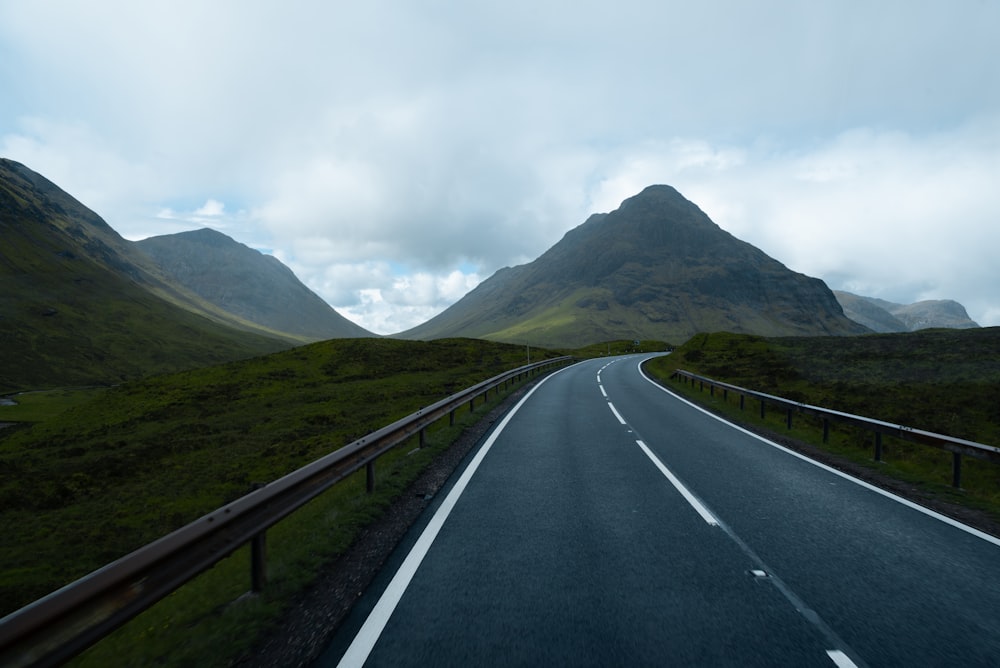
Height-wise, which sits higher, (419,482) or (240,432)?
(419,482)

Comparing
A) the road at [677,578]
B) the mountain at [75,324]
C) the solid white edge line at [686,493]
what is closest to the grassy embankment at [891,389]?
the road at [677,578]

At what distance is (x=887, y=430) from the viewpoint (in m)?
8.78

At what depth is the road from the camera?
3.12 metres

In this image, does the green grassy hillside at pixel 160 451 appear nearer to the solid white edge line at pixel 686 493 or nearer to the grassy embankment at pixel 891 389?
the solid white edge line at pixel 686 493

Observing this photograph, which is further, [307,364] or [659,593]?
[307,364]

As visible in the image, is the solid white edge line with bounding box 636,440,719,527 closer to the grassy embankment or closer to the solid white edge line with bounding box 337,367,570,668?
the solid white edge line with bounding box 337,367,570,668

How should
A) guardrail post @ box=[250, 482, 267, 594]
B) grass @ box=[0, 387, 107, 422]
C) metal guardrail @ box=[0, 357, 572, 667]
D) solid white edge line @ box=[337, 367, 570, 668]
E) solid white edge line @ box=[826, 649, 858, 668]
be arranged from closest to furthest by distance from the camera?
metal guardrail @ box=[0, 357, 572, 667] < solid white edge line @ box=[826, 649, 858, 668] < solid white edge line @ box=[337, 367, 570, 668] < guardrail post @ box=[250, 482, 267, 594] < grass @ box=[0, 387, 107, 422]

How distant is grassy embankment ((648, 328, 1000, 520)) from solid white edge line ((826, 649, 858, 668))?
4.83 m

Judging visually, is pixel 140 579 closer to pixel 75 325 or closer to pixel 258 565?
pixel 258 565

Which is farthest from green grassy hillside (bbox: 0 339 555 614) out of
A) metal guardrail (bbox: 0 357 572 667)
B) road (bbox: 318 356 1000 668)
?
road (bbox: 318 356 1000 668)

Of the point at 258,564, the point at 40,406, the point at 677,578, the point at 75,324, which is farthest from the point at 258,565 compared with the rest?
the point at 75,324

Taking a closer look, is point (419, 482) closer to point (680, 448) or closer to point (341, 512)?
point (341, 512)

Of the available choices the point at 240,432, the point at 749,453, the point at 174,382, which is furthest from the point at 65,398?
the point at 749,453

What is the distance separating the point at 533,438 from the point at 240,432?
11.9 m
